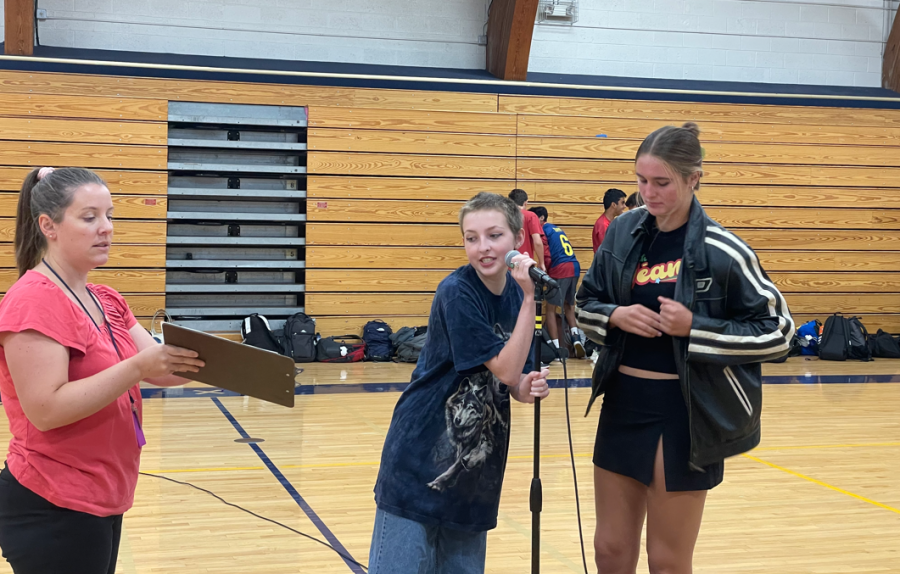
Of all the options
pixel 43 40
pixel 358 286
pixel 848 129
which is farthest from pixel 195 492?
pixel 848 129

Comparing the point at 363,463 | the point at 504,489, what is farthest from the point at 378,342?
the point at 504,489

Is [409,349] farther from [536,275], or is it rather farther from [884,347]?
[536,275]

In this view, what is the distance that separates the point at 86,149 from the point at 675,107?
6.64 metres

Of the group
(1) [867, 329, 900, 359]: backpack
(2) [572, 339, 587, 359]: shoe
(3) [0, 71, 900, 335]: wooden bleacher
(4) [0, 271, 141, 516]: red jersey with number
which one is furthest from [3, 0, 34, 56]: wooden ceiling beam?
(1) [867, 329, 900, 359]: backpack

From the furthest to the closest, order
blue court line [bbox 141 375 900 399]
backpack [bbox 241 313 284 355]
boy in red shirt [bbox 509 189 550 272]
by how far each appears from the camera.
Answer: backpack [bbox 241 313 284 355]
boy in red shirt [bbox 509 189 550 272]
blue court line [bbox 141 375 900 399]

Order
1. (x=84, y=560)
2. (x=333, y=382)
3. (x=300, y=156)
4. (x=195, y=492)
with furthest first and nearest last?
1. (x=300, y=156)
2. (x=333, y=382)
3. (x=195, y=492)
4. (x=84, y=560)

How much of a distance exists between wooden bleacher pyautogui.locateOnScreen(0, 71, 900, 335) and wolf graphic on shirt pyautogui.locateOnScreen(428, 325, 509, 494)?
736 centimetres

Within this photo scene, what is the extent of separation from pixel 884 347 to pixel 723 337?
9.20 metres

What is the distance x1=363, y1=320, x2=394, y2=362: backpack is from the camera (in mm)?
9039

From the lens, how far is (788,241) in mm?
10367

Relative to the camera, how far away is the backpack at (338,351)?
29.0 ft

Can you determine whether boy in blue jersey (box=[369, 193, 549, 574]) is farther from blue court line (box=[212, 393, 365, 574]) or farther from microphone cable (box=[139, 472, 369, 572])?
blue court line (box=[212, 393, 365, 574])

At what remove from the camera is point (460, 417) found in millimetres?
1967

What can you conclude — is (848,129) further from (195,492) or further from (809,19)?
(195,492)
